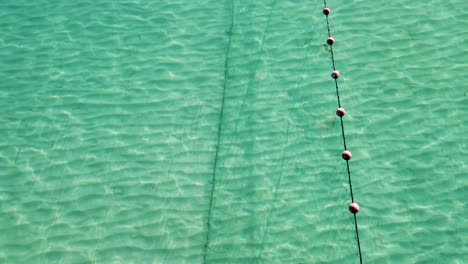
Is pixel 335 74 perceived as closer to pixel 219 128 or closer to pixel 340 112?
pixel 340 112

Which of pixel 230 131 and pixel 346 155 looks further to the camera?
pixel 230 131

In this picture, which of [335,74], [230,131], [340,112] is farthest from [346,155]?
[230,131]

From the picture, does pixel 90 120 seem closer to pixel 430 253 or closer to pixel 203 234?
pixel 203 234

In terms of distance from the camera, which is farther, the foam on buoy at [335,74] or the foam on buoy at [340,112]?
the foam on buoy at [335,74]

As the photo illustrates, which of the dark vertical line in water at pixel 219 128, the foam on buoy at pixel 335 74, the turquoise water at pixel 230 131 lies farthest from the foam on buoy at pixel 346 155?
the dark vertical line in water at pixel 219 128

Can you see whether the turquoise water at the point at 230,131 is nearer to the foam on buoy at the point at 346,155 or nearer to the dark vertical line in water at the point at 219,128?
the dark vertical line in water at the point at 219,128

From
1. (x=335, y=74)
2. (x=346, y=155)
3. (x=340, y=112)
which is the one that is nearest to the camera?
(x=346, y=155)

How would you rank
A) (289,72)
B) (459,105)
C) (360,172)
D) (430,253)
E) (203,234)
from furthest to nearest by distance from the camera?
(289,72) → (459,105) → (360,172) → (203,234) → (430,253)

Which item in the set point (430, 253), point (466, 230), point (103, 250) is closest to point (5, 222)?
point (103, 250)

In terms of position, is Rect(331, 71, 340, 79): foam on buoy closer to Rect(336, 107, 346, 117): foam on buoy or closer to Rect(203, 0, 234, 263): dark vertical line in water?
Rect(336, 107, 346, 117): foam on buoy
